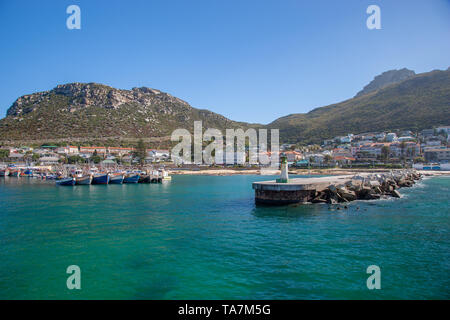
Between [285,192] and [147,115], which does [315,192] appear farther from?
[147,115]

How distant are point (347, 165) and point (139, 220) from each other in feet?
259

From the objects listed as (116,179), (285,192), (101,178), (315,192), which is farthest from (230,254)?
(101,178)

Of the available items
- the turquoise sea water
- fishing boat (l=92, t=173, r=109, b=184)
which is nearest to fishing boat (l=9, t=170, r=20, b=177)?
fishing boat (l=92, t=173, r=109, b=184)

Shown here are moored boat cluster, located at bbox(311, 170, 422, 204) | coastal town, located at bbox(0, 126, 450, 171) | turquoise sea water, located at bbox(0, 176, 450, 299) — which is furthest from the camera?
coastal town, located at bbox(0, 126, 450, 171)

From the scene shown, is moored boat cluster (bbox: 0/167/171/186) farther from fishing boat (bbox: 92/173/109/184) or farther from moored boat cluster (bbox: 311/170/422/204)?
moored boat cluster (bbox: 311/170/422/204)

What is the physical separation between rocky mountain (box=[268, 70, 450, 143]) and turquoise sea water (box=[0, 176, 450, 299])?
Result: 11708cm

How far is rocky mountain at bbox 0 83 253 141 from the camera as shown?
10709 centimetres

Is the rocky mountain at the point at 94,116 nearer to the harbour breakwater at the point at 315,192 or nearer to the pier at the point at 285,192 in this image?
the pier at the point at 285,192

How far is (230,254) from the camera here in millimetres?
11375

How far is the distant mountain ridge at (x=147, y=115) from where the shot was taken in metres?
108

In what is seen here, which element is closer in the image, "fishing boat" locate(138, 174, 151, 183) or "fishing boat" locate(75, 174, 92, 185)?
"fishing boat" locate(75, 174, 92, 185)

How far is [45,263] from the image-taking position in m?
10.8
